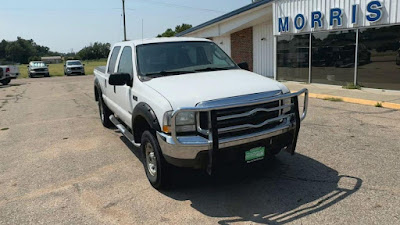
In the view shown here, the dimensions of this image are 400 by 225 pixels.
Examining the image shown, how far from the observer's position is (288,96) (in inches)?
163

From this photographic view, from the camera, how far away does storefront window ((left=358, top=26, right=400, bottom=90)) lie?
37.5 ft

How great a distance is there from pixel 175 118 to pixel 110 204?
1.38 meters

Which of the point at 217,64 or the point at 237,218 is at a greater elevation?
the point at 217,64

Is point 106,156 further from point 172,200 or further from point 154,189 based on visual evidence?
point 172,200

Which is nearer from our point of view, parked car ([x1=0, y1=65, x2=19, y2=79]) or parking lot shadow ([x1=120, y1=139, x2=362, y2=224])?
parking lot shadow ([x1=120, y1=139, x2=362, y2=224])

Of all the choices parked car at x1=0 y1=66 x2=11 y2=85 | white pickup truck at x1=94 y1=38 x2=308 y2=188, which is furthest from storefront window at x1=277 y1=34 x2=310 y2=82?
parked car at x1=0 y1=66 x2=11 y2=85

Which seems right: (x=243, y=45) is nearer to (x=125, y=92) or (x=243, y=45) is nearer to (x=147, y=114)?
(x=125, y=92)

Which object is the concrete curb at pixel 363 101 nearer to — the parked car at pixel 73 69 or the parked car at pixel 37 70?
the parked car at pixel 73 69

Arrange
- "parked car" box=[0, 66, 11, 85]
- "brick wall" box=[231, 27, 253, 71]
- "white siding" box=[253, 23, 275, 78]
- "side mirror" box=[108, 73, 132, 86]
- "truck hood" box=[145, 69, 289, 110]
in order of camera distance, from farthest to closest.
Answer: "parked car" box=[0, 66, 11, 85] → "brick wall" box=[231, 27, 253, 71] → "white siding" box=[253, 23, 275, 78] → "side mirror" box=[108, 73, 132, 86] → "truck hood" box=[145, 69, 289, 110]

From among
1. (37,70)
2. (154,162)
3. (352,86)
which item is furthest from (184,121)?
(37,70)

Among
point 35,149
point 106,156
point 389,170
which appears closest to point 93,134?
point 35,149

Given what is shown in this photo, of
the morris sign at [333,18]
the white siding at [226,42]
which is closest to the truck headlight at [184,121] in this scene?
the morris sign at [333,18]

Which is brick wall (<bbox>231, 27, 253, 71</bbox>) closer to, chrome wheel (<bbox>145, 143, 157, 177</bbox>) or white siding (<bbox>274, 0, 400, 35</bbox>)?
white siding (<bbox>274, 0, 400, 35</bbox>)

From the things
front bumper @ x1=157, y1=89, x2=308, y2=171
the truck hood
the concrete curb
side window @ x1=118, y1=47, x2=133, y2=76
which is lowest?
the concrete curb
